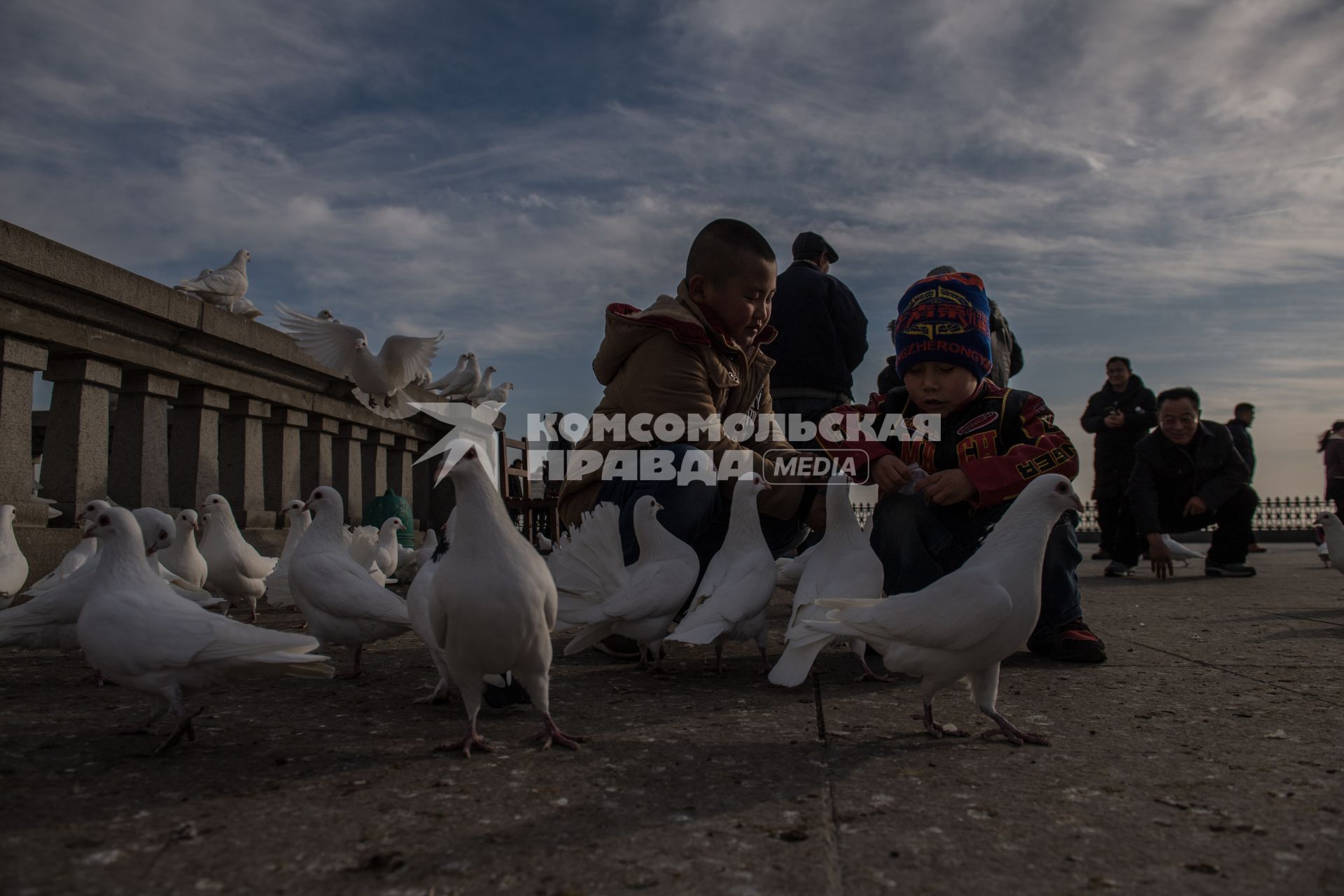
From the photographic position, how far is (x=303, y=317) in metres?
7.02

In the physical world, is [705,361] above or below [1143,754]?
above

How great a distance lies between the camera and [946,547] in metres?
3.65

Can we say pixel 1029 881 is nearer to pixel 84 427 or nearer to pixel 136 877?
pixel 136 877

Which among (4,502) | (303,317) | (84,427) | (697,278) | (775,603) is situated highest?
(303,317)

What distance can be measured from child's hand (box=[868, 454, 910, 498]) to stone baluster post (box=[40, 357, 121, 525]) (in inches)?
193

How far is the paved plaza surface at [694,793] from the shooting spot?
141 centimetres

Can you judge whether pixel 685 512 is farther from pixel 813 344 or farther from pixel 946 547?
pixel 813 344

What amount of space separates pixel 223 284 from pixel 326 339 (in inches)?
158

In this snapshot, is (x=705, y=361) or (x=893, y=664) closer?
(x=893, y=664)

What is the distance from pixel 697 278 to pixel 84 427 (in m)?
4.14

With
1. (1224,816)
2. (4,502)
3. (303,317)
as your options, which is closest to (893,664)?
(1224,816)

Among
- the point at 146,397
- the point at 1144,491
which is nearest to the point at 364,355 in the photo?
the point at 146,397

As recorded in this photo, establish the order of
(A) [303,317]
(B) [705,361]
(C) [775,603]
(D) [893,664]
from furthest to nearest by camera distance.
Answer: (A) [303,317], (C) [775,603], (B) [705,361], (D) [893,664]

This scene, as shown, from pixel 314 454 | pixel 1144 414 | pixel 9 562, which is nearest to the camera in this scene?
pixel 9 562
